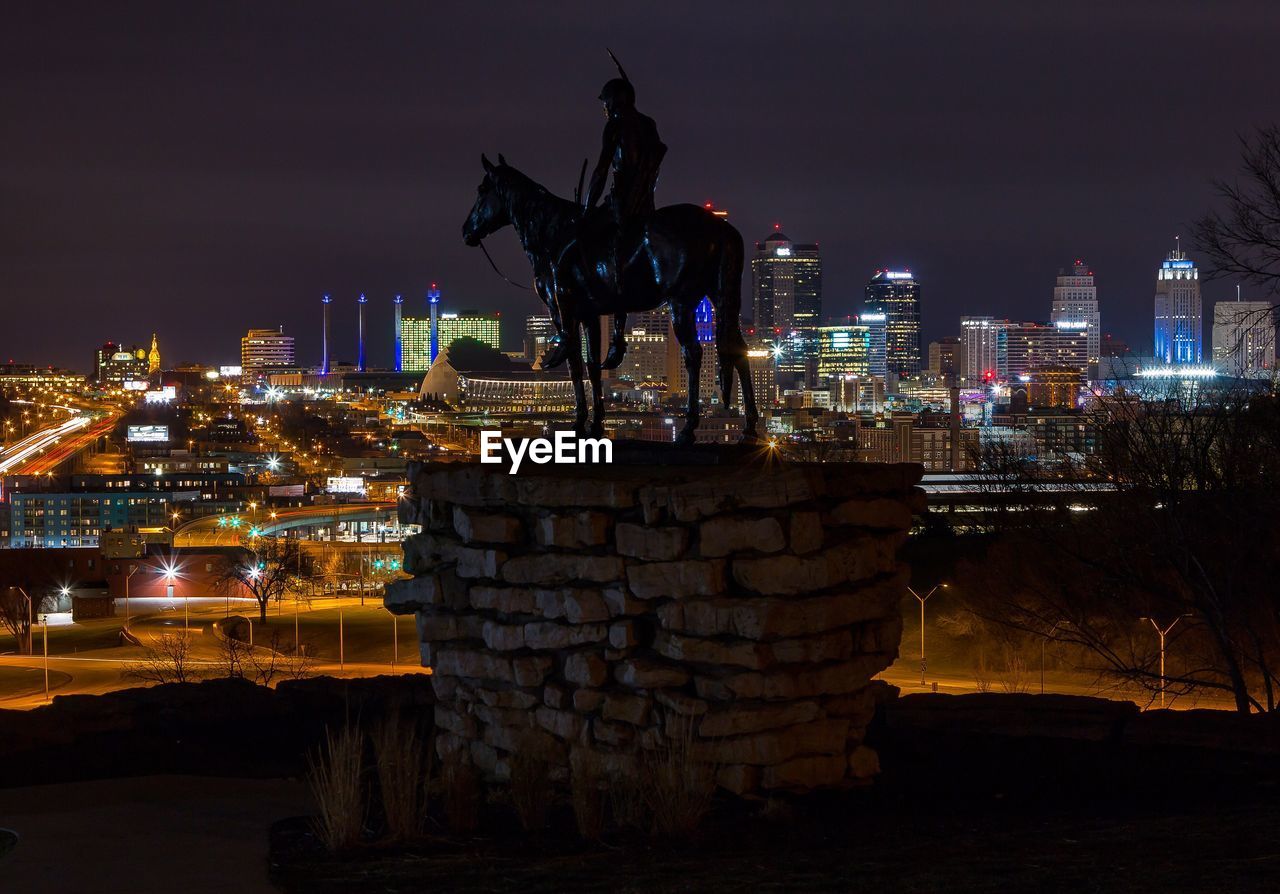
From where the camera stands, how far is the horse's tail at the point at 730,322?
1138 cm

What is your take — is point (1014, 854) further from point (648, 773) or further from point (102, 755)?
point (102, 755)

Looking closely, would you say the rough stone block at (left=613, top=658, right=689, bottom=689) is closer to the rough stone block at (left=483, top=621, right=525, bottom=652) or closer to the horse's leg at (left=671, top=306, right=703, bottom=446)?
the rough stone block at (left=483, top=621, right=525, bottom=652)

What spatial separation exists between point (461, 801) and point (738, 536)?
8.15ft

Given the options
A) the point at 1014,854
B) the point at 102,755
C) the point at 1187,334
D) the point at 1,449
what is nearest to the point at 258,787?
the point at 102,755

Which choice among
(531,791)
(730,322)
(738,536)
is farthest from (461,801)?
(730,322)

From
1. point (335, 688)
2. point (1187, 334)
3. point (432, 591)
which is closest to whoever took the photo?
point (432, 591)

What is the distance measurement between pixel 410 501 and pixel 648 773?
12.2ft

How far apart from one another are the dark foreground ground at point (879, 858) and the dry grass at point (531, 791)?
0.40m

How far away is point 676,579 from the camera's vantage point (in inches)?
375

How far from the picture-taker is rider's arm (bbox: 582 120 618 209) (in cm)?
1157

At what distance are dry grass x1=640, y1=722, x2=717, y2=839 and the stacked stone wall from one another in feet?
0.24

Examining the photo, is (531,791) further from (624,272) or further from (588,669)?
(624,272)

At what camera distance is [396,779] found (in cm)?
927

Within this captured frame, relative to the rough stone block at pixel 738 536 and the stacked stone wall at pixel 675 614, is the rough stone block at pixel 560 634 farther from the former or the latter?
the rough stone block at pixel 738 536
